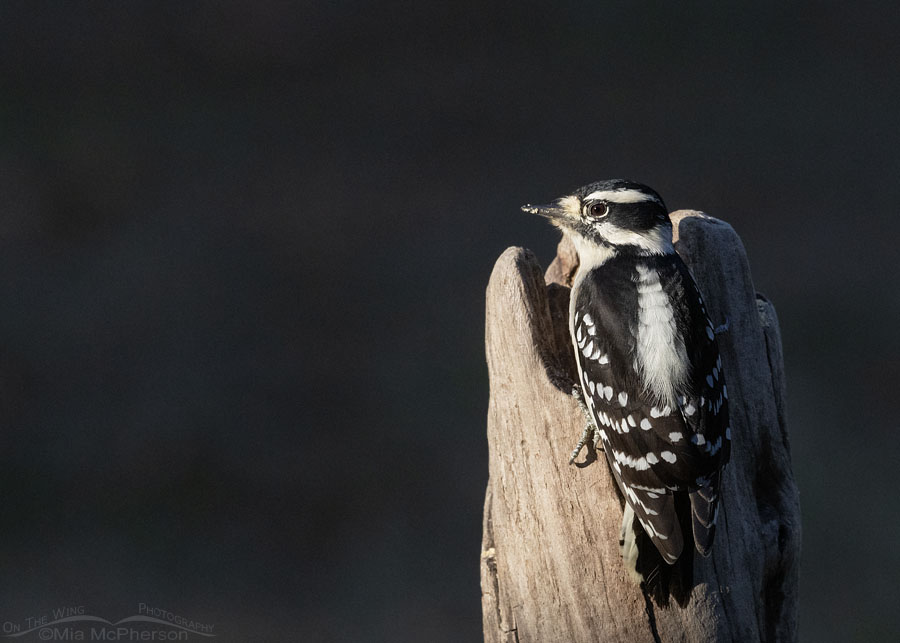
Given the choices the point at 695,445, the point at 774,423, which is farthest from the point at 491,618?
the point at 774,423

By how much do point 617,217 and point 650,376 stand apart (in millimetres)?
652

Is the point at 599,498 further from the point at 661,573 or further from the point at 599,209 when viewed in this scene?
the point at 599,209

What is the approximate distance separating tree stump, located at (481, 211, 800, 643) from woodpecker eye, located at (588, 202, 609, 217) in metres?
0.27

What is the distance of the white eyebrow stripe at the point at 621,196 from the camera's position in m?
2.90

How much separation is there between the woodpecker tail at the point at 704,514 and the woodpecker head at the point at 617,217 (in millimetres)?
827

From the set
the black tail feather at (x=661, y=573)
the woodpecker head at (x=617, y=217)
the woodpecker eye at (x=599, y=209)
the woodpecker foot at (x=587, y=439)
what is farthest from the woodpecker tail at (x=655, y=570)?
the woodpecker eye at (x=599, y=209)

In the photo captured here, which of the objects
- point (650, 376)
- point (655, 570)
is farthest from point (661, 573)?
point (650, 376)

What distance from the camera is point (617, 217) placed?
295cm

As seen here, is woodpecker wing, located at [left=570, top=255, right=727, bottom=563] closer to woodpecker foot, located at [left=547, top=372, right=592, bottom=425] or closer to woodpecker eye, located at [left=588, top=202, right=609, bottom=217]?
woodpecker foot, located at [left=547, top=372, right=592, bottom=425]

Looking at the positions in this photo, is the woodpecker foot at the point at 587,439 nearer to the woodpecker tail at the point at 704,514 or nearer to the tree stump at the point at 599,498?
the tree stump at the point at 599,498

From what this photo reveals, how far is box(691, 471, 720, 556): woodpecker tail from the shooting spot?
2.37 m

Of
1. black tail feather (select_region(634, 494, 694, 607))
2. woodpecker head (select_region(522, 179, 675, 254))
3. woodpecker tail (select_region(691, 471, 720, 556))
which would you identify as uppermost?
woodpecker head (select_region(522, 179, 675, 254))

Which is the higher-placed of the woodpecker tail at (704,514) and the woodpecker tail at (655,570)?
the woodpecker tail at (704,514)

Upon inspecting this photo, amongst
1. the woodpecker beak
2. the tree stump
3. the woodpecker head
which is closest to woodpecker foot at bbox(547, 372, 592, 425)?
the tree stump
